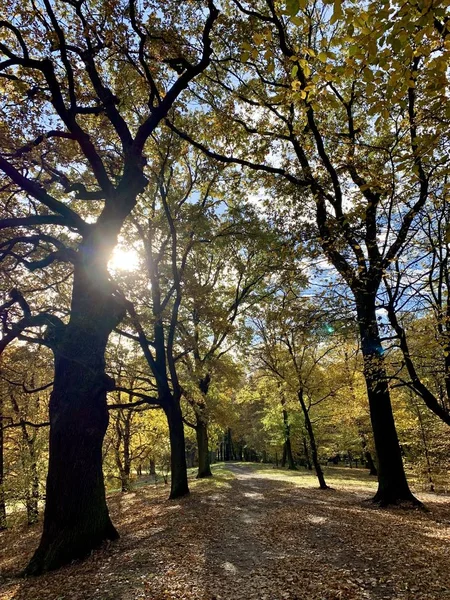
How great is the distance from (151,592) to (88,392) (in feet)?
12.0

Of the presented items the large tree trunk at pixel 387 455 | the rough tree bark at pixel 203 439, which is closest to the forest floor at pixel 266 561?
the large tree trunk at pixel 387 455

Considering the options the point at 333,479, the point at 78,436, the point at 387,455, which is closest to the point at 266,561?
the point at 78,436

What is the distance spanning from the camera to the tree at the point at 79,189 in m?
6.55

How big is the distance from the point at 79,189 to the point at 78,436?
18.6 feet

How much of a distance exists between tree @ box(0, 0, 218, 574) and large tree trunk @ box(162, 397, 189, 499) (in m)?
6.48

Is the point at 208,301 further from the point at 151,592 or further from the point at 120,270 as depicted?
the point at 151,592

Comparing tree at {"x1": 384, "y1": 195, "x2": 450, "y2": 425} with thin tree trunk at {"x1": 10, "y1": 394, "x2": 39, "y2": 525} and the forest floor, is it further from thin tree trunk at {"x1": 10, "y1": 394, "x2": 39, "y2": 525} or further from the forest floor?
thin tree trunk at {"x1": 10, "y1": 394, "x2": 39, "y2": 525}

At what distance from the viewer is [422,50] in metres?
3.22

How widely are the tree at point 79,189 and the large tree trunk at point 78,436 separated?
2 cm

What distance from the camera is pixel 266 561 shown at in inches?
225

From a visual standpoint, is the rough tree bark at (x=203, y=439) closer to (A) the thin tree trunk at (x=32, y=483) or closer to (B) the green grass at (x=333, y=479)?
(B) the green grass at (x=333, y=479)

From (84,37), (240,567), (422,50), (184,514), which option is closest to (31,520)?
(184,514)

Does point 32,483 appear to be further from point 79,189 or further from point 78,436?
point 79,189

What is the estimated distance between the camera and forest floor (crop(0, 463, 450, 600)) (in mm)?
4586
